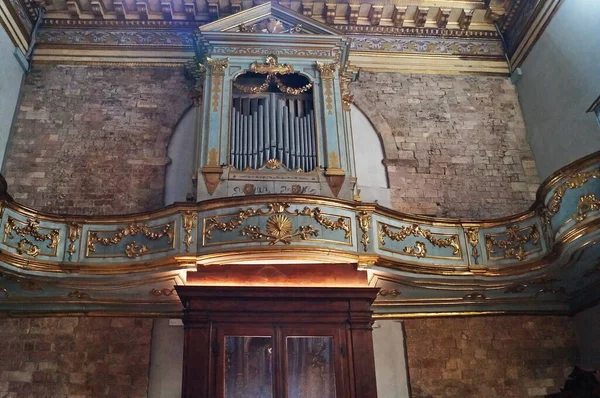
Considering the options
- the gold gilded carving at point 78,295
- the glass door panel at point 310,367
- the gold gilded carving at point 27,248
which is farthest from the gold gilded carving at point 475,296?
the gold gilded carving at point 27,248

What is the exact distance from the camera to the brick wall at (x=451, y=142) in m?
10.9

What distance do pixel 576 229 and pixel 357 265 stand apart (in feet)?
9.58

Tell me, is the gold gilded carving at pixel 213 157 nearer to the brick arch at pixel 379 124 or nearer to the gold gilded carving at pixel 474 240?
the brick arch at pixel 379 124

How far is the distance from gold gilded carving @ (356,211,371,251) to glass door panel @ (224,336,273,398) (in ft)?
6.13

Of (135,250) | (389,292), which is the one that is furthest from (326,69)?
(135,250)

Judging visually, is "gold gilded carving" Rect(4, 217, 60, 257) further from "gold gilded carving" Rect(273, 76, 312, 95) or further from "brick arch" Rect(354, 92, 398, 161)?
"brick arch" Rect(354, 92, 398, 161)

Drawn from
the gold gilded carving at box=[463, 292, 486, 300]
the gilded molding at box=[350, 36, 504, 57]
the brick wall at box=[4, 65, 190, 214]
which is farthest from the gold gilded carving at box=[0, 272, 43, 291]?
the gilded molding at box=[350, 36, 504, 57]

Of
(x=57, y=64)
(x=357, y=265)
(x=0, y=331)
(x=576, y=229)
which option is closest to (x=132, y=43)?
(x=57, y=64)

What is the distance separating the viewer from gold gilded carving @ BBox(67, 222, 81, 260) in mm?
8250

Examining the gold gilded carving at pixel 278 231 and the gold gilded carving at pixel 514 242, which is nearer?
the gold gilded carving at pixel 278 231

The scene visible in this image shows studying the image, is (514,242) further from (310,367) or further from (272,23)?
(272,23)

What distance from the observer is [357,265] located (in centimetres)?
822

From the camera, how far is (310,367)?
774cm

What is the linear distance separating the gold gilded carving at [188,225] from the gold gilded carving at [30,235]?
186 cm
